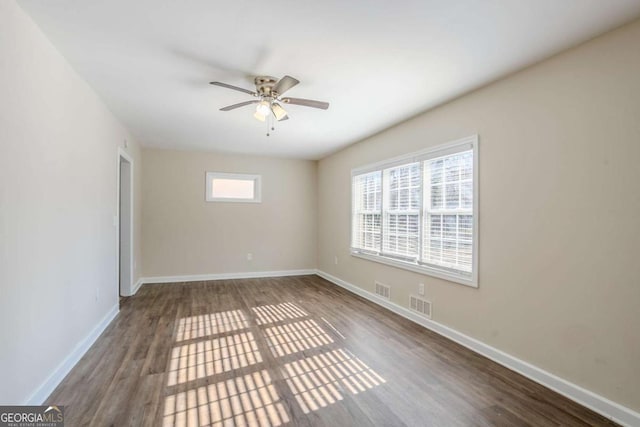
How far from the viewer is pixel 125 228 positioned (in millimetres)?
4734

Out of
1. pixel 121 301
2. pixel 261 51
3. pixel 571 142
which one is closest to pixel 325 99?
pixel 261 51

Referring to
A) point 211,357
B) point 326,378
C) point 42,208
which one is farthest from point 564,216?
point 42,208

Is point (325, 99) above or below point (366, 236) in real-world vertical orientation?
above

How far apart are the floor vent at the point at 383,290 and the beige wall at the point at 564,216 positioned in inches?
42.3

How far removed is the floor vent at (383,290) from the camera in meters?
4.25

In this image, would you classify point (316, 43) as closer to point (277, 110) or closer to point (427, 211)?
point (277, 110)

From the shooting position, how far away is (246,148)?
18.8 feet

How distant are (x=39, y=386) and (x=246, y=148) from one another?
442 cm

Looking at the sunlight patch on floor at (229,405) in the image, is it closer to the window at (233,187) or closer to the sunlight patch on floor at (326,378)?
the sunlight patch on floor at (326,378)

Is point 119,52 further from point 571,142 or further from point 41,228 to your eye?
point 571,142

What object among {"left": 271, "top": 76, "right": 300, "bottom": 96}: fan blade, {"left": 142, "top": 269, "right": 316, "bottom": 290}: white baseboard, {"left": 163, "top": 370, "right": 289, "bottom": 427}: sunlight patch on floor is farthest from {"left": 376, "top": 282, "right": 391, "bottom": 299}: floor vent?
{"left": 271, "top": 76, "right": 300, "bottom": 96}: fan blade

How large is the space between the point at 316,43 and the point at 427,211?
2219mm

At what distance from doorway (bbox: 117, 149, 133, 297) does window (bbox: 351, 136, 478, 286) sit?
3.69 meters

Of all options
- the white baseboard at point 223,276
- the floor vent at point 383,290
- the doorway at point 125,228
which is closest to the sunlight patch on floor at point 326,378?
the floor vent at point 383,290
